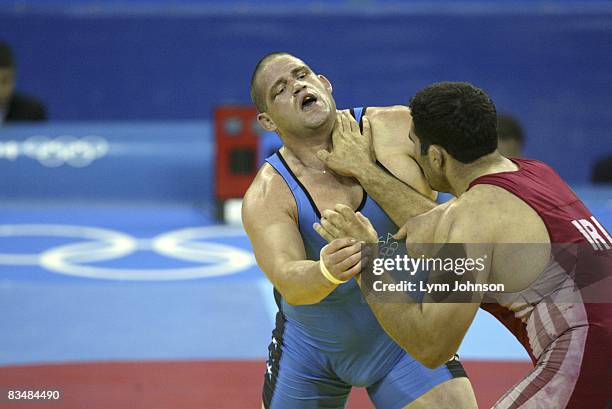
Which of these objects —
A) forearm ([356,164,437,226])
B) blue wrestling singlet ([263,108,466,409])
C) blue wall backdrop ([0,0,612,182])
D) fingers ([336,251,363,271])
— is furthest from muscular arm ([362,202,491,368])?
blue wall backdrop ([0,0,612,182])

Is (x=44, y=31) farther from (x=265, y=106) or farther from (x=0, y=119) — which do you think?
(x=265, y=106)

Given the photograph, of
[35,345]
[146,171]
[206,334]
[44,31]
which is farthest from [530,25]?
[35,345]

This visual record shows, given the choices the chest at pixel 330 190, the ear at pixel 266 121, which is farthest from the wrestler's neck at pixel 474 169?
the ear at pixel 266 121

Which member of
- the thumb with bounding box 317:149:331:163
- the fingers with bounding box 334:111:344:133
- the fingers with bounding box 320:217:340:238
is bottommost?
the fingers with bounding box 320:217:340:238

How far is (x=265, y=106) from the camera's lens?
453 cm

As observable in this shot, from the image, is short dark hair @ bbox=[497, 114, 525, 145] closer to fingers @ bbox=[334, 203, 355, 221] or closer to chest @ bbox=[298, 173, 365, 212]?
chest @ bbox=[298, 173, 365, 212]

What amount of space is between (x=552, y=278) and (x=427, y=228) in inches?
18.7

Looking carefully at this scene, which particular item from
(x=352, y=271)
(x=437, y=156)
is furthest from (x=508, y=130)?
(x=352, y=271)

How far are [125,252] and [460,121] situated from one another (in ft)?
22.2

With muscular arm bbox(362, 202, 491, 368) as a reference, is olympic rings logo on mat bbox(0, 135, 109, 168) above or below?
above

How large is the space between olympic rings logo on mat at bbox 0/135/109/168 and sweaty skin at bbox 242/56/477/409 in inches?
307

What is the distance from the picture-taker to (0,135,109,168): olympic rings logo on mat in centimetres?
1188

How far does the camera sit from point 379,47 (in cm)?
1255

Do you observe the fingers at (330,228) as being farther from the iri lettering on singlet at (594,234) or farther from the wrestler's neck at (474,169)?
the iri lettering on singlet at (594,234)
